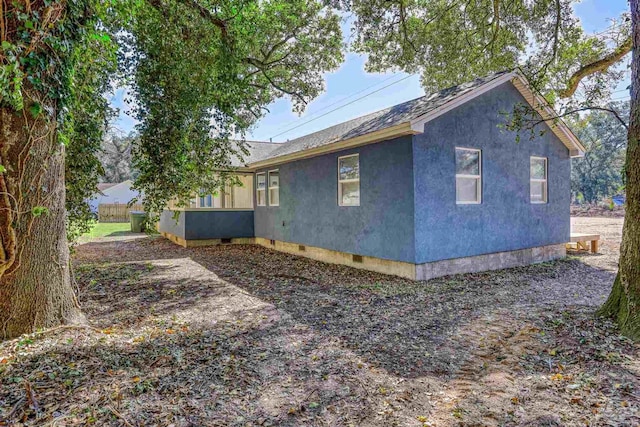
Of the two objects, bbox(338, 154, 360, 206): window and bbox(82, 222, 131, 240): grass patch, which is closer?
bbox(338, 154, 360, 206): window

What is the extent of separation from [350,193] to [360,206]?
583mm

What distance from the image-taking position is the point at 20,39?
324cm

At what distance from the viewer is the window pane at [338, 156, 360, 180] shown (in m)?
8.38

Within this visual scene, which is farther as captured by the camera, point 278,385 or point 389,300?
point 389,300

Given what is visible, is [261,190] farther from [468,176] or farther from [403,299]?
[403,299]

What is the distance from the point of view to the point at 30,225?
11.7 feet

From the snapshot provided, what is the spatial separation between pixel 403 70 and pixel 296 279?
30.2 ft

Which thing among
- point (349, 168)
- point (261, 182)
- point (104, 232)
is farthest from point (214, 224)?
point (104, 232)

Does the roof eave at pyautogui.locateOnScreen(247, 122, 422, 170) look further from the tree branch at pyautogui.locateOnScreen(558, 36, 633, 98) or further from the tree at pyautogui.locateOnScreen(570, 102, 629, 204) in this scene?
the tree at pyautogui.locateOnScreen(570, 102, 629, 204)

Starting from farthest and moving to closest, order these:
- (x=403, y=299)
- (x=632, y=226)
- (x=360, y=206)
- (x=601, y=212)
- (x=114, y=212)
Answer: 1. (x=601, y=212)
2. (x=114, y=212)
3. (x=360, y=206)
4. (x=403, y=299)
5. (x=632, y=226)

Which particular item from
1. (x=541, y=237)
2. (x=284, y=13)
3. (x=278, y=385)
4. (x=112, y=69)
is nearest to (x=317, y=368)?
(x=278, y=385)

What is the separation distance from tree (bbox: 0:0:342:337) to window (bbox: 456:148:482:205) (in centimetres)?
474

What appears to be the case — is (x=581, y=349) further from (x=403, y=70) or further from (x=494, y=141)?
(x=403, y=70)

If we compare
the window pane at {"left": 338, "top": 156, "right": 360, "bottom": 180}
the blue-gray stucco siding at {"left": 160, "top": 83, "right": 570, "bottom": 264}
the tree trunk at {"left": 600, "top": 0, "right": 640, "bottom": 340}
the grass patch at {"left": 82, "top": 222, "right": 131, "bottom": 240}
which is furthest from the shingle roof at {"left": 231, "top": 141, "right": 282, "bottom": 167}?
the tree trunk at {"left": 600, "top": 0, "right": 640, "bottom": 340}
